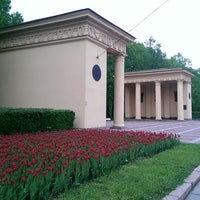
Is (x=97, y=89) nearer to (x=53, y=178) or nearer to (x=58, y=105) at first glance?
(x=58, y=105)

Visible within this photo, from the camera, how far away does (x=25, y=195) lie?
11.1ft

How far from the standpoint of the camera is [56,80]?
49.4ft

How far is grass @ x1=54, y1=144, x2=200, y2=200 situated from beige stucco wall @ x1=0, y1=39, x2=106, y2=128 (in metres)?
7.81

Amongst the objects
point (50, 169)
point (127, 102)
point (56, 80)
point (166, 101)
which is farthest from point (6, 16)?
point (166, 101)

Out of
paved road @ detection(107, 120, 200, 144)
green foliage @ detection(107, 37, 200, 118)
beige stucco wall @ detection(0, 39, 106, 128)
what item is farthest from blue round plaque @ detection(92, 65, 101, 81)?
green foliage @ detection(107, 37, 200, 118)

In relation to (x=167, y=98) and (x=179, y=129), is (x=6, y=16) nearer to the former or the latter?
(x=179, y=129)

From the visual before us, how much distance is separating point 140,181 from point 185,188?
829 mm

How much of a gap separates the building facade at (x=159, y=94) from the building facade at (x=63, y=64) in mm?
15184

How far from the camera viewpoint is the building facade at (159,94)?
31.3m

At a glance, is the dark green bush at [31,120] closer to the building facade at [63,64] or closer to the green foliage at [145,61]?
the building facade at [63,64]

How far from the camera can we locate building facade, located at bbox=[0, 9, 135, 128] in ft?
46.5

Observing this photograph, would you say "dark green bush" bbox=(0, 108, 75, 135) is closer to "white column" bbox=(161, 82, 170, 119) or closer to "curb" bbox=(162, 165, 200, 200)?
"curb" bbox=(162, 165, 200, 200)

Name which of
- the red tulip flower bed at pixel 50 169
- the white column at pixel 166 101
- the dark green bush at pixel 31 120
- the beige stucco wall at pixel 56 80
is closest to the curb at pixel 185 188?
the red tulip flower bed at pixel 50 169

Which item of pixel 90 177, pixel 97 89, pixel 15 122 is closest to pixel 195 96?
pixel 97 89
